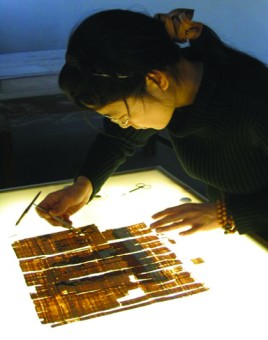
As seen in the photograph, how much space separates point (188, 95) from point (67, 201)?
18.6 inches

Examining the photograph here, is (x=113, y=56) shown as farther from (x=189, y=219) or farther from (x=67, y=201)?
(x=67, y=201)

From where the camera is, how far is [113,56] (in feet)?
3.39

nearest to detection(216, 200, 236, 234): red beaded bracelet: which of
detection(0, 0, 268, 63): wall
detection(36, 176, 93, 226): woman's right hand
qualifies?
detection(36, 176, 93, 226): woman's right hand

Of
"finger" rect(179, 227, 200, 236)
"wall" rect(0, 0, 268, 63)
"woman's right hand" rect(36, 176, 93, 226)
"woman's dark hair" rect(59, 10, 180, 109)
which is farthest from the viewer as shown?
"wall" rect(0, 0, 268, 63)

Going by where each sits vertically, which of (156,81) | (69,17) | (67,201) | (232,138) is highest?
(156,81)

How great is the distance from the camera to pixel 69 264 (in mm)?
1358

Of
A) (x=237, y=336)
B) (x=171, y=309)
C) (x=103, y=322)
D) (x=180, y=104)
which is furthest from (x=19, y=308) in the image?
(x=180, y=104)

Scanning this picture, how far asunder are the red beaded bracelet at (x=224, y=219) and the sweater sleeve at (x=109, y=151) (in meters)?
0.37

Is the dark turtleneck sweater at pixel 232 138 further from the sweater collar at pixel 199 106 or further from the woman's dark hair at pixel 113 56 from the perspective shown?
the woman's dark hair at pixel 113 56

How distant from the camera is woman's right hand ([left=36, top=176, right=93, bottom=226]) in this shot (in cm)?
148

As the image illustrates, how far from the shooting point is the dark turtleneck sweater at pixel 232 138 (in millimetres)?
1154

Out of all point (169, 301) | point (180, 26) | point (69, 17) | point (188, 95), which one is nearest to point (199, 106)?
point (188, 95)

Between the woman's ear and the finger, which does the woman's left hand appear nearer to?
the finger

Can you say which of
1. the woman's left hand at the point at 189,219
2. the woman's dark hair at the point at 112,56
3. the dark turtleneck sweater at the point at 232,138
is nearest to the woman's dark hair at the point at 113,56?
the woman's dark hair at the point at 112,56
